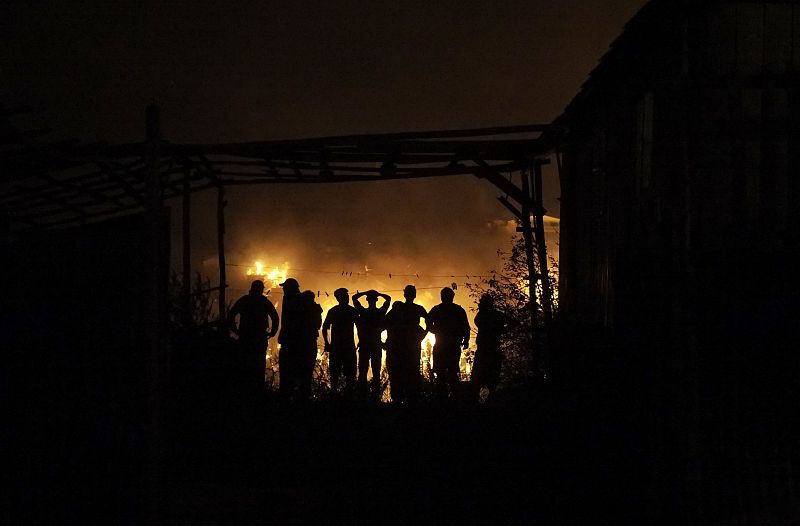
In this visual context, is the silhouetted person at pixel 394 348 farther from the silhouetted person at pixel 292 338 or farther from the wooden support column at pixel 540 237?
the wooden support column at pixel 540 237

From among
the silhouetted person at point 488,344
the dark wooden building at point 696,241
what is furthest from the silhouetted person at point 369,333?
the dark wooden building at point 696,241

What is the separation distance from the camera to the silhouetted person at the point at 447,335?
11602mm

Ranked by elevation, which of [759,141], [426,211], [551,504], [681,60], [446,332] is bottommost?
[551,504]

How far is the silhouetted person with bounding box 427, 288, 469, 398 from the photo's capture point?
38.1ft

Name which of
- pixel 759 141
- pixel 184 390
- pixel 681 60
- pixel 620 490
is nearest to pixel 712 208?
pixel 759 141

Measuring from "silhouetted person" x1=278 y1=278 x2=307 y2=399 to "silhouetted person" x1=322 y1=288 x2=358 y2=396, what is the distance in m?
0.42

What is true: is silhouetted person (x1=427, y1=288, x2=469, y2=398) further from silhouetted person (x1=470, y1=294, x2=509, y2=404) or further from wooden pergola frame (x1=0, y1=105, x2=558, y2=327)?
wooden pergola frame (x1=0, y1=105, x2=558, y2=327)

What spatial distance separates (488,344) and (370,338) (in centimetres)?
184

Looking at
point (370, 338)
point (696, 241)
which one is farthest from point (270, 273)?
point (696, 241)

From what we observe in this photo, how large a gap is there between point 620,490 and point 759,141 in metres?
3.67

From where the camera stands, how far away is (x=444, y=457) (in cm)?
799

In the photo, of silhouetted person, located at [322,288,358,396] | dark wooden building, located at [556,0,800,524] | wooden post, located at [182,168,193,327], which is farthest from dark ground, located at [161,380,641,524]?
wooden post, located at [182,168,193,327]

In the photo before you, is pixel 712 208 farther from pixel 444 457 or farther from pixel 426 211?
pixel 426 211

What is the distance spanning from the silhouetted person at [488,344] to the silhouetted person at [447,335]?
0.82 feet
